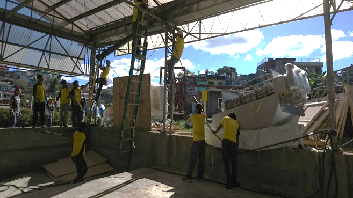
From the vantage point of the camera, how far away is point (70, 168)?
9766mm

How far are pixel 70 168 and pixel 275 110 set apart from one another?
8.64 metres

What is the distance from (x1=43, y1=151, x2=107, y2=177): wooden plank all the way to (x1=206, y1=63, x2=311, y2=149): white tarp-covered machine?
7.04 metres

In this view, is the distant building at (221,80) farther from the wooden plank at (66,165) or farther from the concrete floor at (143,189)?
the concrete floor at (143,189)

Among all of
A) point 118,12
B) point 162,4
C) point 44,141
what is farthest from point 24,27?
point 162,4

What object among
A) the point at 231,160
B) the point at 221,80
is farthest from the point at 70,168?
the point at 221,80

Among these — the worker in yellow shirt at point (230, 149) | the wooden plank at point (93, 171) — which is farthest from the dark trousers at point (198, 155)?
the wooden plank at point (93, 171)

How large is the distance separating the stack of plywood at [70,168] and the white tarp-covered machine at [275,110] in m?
6.60

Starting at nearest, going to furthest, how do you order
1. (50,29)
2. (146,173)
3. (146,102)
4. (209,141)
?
(209,141) < (146,173) < (146,102) < (50,29)

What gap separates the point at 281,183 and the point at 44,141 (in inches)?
391

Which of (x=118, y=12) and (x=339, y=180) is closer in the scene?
(x=339, y=180)

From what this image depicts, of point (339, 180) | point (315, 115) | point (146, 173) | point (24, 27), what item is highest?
point (24, 27)

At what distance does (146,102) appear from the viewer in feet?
31.3

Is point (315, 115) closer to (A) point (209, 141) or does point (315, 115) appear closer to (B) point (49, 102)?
(A) point (209, 141)

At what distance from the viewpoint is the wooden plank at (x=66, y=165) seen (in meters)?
9.52
